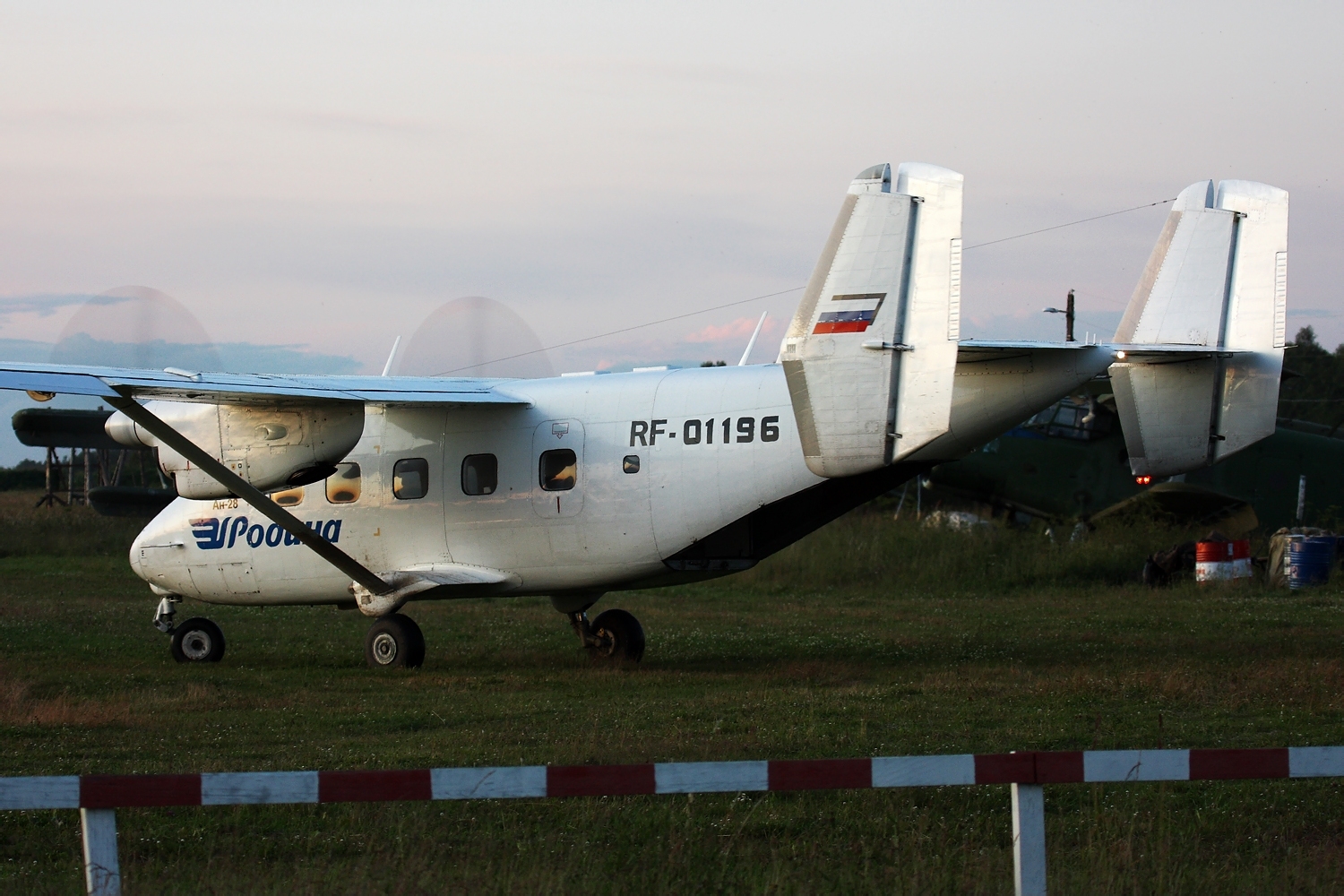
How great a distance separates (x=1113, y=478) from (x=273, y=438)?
1899 cm

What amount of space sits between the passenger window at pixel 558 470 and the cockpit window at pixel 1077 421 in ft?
52.2

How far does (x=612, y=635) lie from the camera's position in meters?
15.8

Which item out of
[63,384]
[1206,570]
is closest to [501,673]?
[63,384]

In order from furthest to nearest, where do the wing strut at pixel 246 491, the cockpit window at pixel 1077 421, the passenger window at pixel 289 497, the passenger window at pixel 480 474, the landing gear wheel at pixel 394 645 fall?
the cockpit window at pixel 1077 421 → the passenger window at pixel 289 497 → the landing gear wheel at pixel 394 645 → the passenger window at pixel 480 474 → the wing strut at pixel 246 491

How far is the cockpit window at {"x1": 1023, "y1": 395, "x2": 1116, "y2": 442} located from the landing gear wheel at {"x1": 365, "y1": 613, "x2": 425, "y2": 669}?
16.7 m

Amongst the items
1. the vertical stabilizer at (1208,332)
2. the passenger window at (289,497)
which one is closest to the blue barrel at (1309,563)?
the vertical stabilizer at (1208,332)

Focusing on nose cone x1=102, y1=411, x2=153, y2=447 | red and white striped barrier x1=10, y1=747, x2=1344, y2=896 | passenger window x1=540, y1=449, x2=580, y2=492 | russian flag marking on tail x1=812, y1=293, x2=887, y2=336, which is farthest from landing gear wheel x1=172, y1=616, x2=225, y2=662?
red and white striped barrier x1=10, y1=747, x2=1344, y2=896

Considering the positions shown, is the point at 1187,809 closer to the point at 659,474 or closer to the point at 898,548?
the point at 659,474

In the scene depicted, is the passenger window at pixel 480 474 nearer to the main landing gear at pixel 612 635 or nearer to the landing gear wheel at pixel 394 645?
the landing gear wheel at pixel 394 645

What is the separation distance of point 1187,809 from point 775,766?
4.02 meters

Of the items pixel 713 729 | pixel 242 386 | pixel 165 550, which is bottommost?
pixel 713 729

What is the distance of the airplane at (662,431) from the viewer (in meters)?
10.9

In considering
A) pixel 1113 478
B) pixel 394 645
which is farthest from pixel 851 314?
pixel 1113 478

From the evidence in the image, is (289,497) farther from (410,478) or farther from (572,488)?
(572,488)
